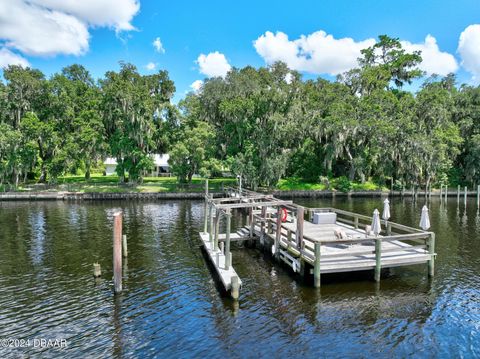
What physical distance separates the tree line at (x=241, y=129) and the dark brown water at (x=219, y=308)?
29043 millimetres

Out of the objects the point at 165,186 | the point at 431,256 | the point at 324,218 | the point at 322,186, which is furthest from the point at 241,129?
the point at 431,256

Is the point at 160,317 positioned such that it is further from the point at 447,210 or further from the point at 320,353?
the point at 447,210

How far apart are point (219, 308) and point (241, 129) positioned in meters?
40.8

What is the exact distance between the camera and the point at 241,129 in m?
51.5

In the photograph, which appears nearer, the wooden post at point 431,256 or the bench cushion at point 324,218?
the wooden post at point 431,256

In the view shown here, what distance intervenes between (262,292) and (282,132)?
38.1 metres

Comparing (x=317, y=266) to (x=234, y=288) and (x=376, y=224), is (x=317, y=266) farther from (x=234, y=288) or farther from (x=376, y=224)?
(x=376, y=224)

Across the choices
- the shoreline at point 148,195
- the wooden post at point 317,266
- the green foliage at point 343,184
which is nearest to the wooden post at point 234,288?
the wooden post at point 317,266

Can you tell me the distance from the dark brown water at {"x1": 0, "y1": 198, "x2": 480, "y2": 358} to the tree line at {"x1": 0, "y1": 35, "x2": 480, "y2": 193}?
2904 cm

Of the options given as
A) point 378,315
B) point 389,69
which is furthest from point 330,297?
point 389,69

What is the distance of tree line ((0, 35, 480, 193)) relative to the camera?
4812cm

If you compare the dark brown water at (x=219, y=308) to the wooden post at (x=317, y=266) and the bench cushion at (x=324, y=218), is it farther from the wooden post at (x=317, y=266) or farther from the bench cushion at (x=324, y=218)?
the bench cushion at (x=324, y=218)

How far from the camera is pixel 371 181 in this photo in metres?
57.0

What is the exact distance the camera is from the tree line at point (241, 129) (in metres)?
48.1
